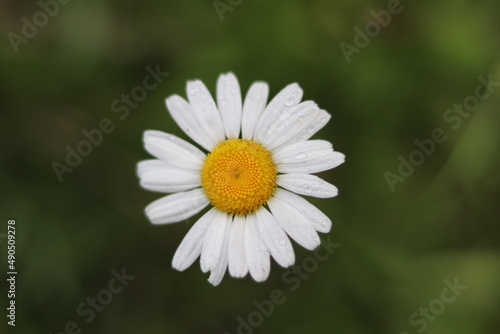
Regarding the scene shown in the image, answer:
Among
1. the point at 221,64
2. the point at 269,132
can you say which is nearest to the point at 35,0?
the point at 221,64

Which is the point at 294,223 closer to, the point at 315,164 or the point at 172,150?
the point at 315,164

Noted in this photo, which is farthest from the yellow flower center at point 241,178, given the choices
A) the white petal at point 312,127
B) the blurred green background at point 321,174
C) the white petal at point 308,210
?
the blurred green background at point 321,174

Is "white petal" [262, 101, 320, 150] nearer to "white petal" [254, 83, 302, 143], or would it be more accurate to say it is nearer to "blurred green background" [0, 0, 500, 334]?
"white petal" [254, 83, 302, 143]

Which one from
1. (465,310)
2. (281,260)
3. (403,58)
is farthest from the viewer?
(403,58)

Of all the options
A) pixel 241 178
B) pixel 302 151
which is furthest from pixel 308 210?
pixel 241 178

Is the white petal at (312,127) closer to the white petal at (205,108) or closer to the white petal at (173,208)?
the white petal at (205,108)

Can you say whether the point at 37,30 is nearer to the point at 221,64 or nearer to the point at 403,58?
the point at 221,64
